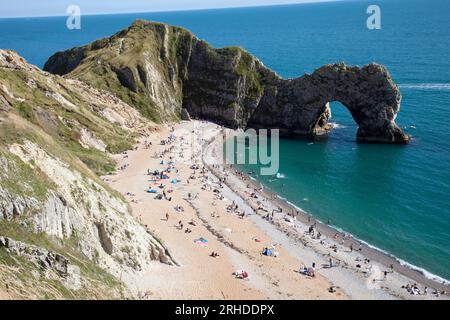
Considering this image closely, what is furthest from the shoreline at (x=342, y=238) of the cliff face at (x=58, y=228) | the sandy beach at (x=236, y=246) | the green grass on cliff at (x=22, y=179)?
the green grass on cliff at (x=22, y=179)

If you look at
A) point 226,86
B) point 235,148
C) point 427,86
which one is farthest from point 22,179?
point 427,86

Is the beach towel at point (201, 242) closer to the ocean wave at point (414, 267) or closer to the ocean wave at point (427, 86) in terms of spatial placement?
the ocean wave at point (414, 267)

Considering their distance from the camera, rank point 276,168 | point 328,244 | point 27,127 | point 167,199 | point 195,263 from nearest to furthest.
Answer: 1. point 27,127
2. point 195,263
3. point 328,244
4. point 167,199
5. point 276,168

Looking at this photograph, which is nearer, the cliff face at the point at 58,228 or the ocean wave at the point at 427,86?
the cliff face at the point at 58,228

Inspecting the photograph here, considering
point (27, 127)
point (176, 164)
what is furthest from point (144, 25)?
point (27, 127)

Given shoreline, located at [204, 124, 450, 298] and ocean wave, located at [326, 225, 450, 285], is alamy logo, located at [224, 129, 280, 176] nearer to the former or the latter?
shoreline, located at [204, 124, 450, 298]

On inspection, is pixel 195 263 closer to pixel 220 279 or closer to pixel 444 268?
pixel 220 279
